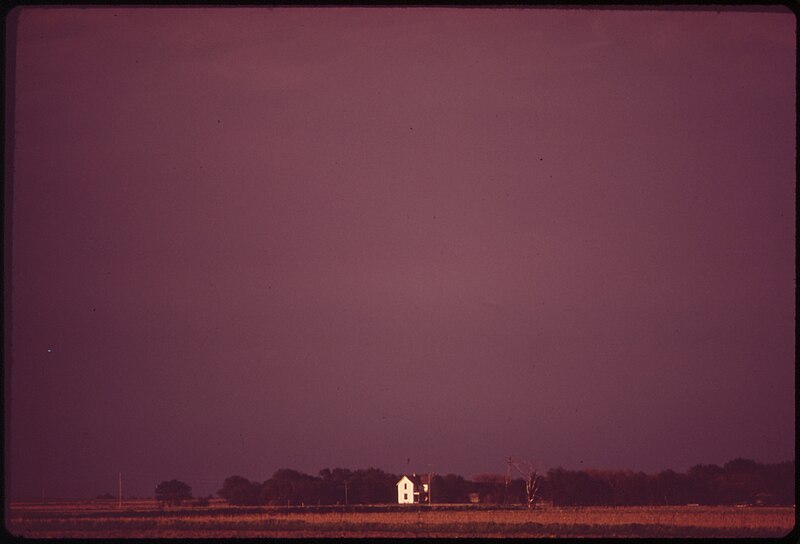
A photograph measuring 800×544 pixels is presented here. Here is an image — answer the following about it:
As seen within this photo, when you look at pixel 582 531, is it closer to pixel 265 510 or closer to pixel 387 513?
pixel 387 513

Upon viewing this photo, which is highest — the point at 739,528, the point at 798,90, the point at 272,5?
the point at 272,5

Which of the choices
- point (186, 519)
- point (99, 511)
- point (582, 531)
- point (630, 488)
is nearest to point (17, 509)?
point (186, 519)

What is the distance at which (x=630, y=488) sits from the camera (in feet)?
72.1

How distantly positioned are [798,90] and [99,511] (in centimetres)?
1601

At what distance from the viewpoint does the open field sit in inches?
589

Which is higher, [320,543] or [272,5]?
[272,5]

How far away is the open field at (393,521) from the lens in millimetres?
14969

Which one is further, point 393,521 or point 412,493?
point 412,493

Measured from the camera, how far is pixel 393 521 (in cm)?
1755

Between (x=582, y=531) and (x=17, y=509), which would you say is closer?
(x=582, y=531)

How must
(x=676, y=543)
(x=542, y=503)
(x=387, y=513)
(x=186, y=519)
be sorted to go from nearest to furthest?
(x=676, y=543) → (x=186, y=519) → (x=387, y=513) → (x=542, y=503)

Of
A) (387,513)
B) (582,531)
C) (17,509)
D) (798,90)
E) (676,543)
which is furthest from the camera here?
(387,513)

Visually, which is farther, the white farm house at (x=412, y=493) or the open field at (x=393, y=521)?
the white farm house at (x=412, y=493)

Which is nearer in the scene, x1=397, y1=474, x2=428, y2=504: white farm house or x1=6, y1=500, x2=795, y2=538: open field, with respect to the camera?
x1=6, y1=500, x2=795, y2=538: open field
